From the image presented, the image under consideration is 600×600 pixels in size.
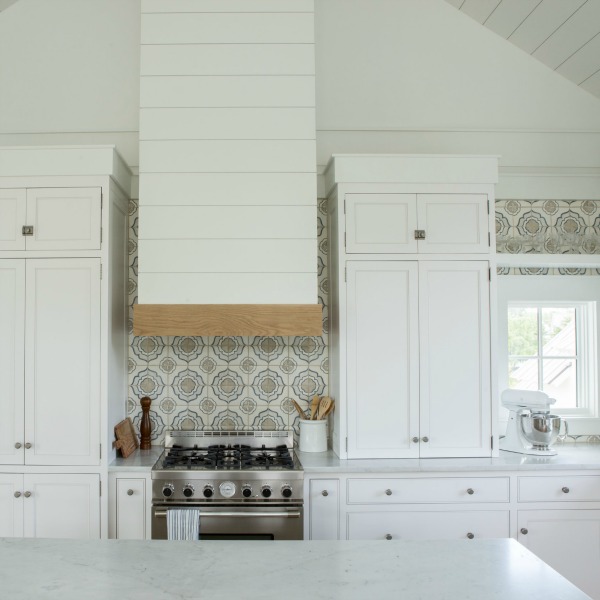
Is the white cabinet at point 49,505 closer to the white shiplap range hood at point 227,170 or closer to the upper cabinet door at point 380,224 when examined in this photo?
the white shiplap range hood at point 227,170

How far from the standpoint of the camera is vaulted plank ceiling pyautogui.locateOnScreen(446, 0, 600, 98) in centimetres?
300

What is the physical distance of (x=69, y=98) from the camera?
11.4 feet

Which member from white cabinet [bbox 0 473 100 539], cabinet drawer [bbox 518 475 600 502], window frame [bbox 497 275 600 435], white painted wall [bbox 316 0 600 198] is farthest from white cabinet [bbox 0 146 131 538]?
window frame [bbox 497 275 600 435]

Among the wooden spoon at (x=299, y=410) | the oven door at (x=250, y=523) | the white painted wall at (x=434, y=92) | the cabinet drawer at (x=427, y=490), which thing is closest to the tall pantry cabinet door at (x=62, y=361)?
the oven door at (x=250, y=523)

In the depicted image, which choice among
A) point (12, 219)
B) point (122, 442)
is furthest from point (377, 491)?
point (12, 219)

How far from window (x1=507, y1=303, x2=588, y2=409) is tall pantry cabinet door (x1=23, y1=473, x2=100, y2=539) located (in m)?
2.45

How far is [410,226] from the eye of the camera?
3.07 metres

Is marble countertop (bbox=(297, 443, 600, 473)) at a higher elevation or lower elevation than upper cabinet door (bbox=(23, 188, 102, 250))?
lower

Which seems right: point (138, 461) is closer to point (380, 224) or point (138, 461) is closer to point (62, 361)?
point (62, 361)

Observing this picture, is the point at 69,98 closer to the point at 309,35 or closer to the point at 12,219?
the point at 12,219

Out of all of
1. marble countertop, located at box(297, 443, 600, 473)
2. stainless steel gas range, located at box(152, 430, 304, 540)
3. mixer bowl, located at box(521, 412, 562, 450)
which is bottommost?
stainless steel gas range, located at box(152, 430, 304, 540)

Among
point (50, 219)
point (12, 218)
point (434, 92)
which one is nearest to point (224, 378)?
point (50, 219)

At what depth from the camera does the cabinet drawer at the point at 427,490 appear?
2859 mm

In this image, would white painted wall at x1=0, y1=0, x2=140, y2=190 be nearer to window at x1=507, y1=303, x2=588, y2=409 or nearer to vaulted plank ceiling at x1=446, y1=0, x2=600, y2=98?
vaulted plank ceiling at x1=446, y1=0, x2=600, y2=98
